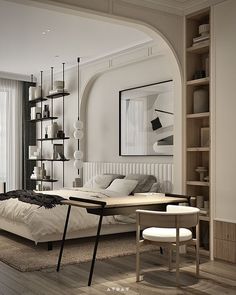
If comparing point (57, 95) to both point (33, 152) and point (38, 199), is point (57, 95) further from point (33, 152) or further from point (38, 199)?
point (38, 199)

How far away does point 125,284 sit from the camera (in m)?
3.71

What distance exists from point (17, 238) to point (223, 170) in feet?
9.61

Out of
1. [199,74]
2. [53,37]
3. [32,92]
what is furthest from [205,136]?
[32,92]

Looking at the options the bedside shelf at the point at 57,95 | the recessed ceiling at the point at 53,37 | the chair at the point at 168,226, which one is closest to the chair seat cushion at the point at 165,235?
the chair at the point at 168,226

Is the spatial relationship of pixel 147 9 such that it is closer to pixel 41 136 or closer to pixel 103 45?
pixel 103 45

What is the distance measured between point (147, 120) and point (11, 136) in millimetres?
3717

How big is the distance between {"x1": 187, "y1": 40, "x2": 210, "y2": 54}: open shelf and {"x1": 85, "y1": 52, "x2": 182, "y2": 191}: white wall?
1211mm

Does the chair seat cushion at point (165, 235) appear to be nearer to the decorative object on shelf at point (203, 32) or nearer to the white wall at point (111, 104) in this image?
the decorative object on shelf at point (203, 32)

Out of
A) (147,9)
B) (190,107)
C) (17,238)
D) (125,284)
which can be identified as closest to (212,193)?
(190,107)

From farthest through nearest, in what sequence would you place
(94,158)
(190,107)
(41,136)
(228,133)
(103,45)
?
(41,136) < (94,158) < (103,45) < (190,107) < (228,133)

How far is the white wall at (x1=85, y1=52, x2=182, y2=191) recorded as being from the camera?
6497 mm

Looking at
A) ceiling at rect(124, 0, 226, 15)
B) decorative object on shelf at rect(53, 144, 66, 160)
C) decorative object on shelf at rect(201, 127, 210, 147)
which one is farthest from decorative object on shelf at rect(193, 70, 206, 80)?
decorative object on shelf at rect(53, 144, 66, 160)

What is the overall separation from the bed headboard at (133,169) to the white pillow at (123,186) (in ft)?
1.30

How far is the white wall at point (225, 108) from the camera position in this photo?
14.4 feet
